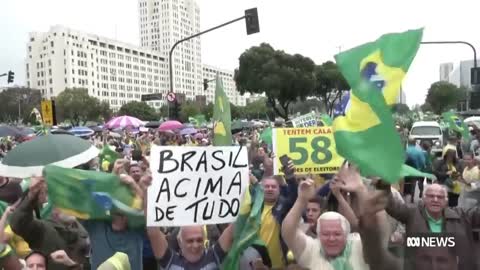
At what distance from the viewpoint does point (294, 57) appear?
52656 mm

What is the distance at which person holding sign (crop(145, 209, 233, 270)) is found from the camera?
4.03m

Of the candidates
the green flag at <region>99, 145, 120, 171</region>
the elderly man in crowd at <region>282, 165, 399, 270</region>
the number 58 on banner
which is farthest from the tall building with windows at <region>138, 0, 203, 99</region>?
the elderly man in crowd at <region>282, 165, 399, 270</region>

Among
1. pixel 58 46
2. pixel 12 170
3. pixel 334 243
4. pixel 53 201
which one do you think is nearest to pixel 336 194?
pixel 334 243

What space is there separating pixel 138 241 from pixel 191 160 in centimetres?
79

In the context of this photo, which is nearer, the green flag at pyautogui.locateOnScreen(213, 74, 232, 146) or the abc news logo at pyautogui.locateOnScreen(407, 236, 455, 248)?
the abc news logo at pyautogui.locateOnScreen(407, 236, 455, 248)

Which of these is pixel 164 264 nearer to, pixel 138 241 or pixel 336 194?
pixel 138 241

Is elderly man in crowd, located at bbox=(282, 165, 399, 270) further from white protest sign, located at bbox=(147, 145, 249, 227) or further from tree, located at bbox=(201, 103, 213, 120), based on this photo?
tree, located at bbox=(201, 103, 213, 120)

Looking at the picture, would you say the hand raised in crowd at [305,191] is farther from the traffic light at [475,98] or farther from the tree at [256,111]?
the tree at [256,111]

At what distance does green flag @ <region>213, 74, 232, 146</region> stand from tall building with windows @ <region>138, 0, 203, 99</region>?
17672cm

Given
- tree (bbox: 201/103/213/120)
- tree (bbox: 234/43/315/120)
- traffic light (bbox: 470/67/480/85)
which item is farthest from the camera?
tree (bbox: 201/103/213/120)

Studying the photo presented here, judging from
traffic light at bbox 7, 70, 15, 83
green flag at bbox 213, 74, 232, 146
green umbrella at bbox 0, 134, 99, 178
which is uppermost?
traffic light at bbox 7, 70, 15, 83

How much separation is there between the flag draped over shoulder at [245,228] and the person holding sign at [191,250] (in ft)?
0.15

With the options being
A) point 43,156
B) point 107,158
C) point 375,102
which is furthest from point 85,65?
point 375,102

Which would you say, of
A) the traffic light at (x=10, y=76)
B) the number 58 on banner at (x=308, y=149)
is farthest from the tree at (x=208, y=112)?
the number 58 on banner at (x=308, y=149)
